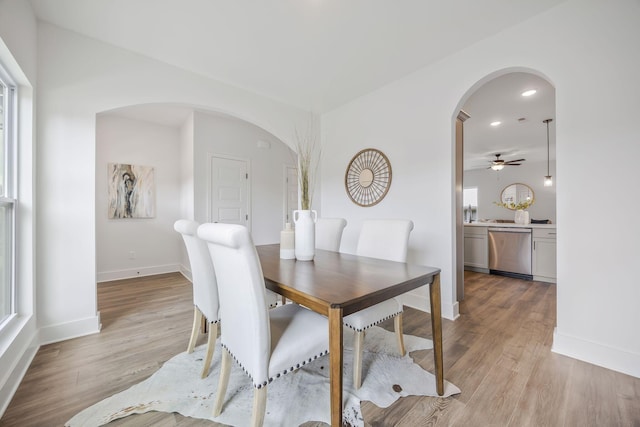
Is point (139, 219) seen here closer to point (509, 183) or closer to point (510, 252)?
point (510, 252)

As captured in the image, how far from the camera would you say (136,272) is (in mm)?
4230

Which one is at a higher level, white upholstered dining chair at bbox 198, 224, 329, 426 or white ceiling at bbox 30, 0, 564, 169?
white ceiling at bbox 30, 0, 564, 169

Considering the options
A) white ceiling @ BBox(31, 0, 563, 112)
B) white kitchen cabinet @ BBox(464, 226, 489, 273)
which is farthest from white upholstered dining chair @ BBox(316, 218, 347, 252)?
white kitchen cabinet @ BBox(464, 226, 489, 273)

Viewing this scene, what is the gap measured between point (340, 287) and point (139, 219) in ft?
14.5

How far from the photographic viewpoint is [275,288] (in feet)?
4.43

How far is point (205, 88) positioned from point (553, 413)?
3836 mm

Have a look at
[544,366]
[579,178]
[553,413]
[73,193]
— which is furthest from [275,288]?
Answer: [579,178]

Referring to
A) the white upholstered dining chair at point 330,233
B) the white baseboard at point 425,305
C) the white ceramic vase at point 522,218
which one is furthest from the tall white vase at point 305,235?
the white ceramic vase at point 522,218

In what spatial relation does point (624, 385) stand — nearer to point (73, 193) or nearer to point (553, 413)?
point (553, 413)

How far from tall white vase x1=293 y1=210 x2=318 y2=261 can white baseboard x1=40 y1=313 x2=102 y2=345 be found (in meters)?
2.00

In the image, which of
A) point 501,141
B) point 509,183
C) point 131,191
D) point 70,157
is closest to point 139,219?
point 131,191

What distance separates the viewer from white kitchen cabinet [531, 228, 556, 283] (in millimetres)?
3785

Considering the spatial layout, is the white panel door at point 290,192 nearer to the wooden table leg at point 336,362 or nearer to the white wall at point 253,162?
the white wall at point 253,162

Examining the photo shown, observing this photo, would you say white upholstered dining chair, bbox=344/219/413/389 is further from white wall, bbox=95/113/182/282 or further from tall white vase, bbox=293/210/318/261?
white wall, bbox=95/113/182/282
